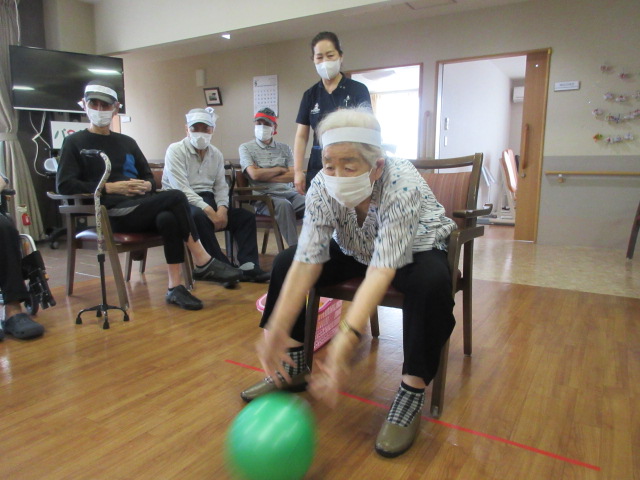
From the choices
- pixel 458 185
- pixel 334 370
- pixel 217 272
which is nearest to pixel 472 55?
pixel 458 185

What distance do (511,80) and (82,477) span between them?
987 cm

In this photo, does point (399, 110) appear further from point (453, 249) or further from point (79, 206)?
point (453, 249)

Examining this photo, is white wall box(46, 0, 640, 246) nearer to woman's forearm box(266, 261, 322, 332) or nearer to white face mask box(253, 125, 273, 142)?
white face mask box(253, 125, 273, 142)

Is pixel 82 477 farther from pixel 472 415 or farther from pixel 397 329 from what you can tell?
pixel 397 329

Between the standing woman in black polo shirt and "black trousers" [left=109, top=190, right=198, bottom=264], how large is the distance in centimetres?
68

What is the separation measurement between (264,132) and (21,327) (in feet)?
7.49

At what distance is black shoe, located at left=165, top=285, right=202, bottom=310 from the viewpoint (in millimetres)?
2410

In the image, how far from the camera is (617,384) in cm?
158

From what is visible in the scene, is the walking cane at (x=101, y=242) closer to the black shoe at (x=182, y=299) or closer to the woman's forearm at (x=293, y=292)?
the black shoe at (x=182, y=299)

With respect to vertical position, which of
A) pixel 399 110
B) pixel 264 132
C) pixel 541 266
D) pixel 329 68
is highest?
pixel 399 110

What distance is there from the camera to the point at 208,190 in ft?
9.83

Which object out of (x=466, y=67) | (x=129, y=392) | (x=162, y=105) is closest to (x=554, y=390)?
(x=129, y=392)

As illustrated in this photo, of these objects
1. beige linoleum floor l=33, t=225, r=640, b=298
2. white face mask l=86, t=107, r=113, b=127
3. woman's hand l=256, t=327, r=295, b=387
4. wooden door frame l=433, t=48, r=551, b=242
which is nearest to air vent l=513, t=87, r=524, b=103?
wooden door frame l=433, t=48, r=551, b=242

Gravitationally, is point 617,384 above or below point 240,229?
below
